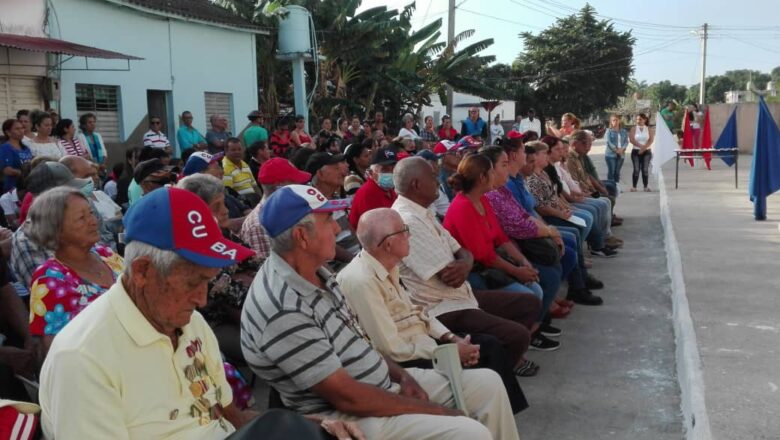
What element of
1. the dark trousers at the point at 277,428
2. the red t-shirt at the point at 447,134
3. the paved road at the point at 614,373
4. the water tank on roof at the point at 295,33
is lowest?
the paved road at the point at 614,373

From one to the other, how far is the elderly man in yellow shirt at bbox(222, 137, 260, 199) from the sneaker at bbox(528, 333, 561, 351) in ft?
12.6

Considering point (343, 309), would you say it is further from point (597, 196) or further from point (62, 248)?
point (597, 196)

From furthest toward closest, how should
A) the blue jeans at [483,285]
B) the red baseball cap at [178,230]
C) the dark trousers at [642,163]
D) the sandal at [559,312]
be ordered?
the dark trousers at [642,163], the sandal at [559,312], the blue jeans at [483,285], the red baseball cap at [178,230]

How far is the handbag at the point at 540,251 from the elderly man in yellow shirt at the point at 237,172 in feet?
11.5

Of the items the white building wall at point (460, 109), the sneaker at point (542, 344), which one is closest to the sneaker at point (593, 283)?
the sneaker at point (542, 344)

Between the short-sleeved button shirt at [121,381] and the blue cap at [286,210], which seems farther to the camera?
the blue cap at [286,210]

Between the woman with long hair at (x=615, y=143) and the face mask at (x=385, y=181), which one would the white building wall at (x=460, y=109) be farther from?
the face mask at (x=385, y=181)

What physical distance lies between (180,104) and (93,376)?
14.0 metres

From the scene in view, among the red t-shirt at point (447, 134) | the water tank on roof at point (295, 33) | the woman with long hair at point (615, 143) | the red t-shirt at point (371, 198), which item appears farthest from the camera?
the red t-shirt at point (447, 134)

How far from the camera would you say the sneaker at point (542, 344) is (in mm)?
5621

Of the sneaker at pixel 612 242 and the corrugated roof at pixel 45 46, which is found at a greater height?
the corrugated roof at pixel 45 46

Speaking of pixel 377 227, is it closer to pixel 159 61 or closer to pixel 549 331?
pixel 549 331

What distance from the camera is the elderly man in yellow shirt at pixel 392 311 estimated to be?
348 centimetres

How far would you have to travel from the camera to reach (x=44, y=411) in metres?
2.09
